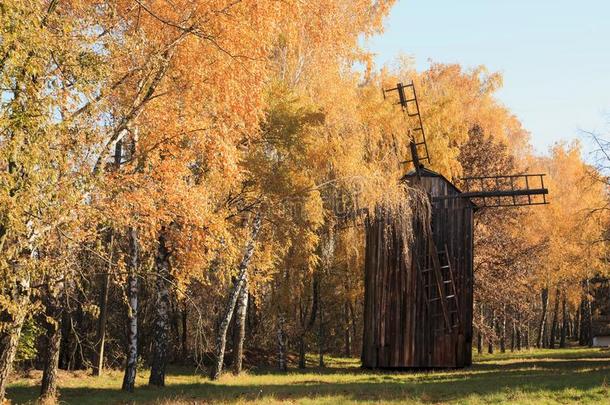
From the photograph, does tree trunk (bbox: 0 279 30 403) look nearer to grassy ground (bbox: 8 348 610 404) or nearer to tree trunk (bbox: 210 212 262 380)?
grassy ground (bbox: 8 348 610 404)

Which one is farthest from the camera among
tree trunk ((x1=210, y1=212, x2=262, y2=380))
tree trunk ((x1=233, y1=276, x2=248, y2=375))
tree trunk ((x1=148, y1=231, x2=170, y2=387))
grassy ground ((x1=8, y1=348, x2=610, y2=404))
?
tree trunk ((x1=233, y1=276, x2=248, y2=375))

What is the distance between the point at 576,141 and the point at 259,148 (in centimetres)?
4074

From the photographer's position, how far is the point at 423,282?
86.8 ft

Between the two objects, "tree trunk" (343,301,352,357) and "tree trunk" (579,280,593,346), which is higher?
"tree trunk" (579,280,593,346)

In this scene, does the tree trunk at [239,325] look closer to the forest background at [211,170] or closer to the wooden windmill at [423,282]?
the forest background at [211,170]

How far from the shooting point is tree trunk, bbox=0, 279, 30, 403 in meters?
9.62

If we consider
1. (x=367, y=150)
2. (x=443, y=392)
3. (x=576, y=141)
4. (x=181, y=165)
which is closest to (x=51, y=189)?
(x=181, y=165)

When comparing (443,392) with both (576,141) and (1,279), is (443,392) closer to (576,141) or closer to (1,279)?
(1,279)

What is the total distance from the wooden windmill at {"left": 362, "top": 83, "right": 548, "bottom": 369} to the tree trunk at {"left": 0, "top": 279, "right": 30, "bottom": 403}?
55.8 feet

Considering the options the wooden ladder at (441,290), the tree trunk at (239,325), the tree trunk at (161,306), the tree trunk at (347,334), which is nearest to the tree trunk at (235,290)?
the tree trunk at (239,325)


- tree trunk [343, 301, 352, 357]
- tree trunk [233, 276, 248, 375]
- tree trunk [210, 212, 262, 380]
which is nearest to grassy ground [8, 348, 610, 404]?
tree trunk [210, 212, 262, 380]

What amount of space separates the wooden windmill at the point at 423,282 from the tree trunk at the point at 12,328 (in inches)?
670

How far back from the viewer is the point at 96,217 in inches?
416

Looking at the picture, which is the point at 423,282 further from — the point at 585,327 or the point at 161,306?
the point at 585,327
